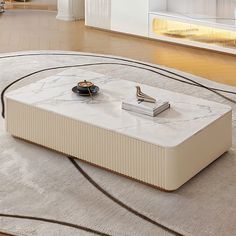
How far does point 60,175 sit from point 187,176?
703 mm

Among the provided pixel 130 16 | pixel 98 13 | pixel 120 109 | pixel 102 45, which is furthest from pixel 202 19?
pixel 120 109

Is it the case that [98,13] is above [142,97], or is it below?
above

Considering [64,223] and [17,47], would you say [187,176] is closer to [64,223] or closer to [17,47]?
[64,223]

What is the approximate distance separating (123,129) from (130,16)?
3394mm

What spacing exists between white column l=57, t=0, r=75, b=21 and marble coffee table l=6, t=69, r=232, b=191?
3.35 m

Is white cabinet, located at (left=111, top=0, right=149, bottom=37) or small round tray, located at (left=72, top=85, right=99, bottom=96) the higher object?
white cabinet, located at (left=111, top=0, right=149, bottom=37)

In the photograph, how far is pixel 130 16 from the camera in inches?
263

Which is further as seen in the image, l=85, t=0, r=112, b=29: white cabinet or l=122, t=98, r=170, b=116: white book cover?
l=85, t=0, r=112, b=29: white cabinet

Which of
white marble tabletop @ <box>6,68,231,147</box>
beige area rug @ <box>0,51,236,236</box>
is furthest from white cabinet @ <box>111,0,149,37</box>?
beige area rug @ <box>0,51,236,236</box>

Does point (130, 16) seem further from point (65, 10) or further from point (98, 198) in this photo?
point (98, 198)

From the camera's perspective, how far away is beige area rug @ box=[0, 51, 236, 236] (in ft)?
10.1

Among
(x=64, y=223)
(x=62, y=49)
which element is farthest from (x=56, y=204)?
(x=62, y=49)

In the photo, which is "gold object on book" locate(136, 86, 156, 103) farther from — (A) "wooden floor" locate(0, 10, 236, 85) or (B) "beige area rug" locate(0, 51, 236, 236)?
(A) "wooden floor" locate(0, 10, 236, 85)

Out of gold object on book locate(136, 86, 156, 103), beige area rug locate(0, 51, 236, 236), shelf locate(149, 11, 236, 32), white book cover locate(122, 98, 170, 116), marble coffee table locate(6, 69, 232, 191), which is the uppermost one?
shelf locate(149, 11, 236, 32)
